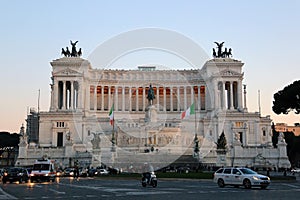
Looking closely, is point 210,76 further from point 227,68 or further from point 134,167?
point 134,167

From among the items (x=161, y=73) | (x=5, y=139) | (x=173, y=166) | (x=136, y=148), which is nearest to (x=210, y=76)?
(x=161, y=73)

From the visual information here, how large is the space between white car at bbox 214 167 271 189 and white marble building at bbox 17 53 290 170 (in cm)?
2922

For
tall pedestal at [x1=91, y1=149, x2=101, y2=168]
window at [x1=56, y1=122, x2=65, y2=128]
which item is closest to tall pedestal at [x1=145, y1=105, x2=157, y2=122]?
window at [x1=56, y1=122, x2=65, y2=128]

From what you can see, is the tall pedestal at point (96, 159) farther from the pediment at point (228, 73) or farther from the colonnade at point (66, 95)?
the pediment at point (228, 73)

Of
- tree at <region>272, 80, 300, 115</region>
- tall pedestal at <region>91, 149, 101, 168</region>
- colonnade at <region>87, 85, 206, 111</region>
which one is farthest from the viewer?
colonnade at <region>87, 85, 206, 111</region>

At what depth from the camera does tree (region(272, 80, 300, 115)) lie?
48.6 metres

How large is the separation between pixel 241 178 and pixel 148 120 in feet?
179

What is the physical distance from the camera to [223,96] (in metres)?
92.5

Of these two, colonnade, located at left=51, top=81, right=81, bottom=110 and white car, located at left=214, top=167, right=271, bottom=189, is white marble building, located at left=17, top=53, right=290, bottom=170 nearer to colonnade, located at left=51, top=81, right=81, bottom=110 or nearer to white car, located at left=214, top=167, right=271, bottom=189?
colonnade, located at left=51, top=81, right=81, bottom=110

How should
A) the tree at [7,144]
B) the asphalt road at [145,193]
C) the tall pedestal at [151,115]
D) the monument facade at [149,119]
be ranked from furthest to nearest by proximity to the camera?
the tree at [7,144] → the tall pedestal at [151,115] → the monument facade at [149,119] → the asphalt road at [145,193]

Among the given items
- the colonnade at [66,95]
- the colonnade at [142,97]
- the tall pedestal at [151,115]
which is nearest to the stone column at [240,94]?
the colonnade at [142,97]

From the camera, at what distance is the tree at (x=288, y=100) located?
159 ft

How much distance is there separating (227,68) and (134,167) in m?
46.9

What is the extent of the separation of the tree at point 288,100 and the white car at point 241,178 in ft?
81.1
